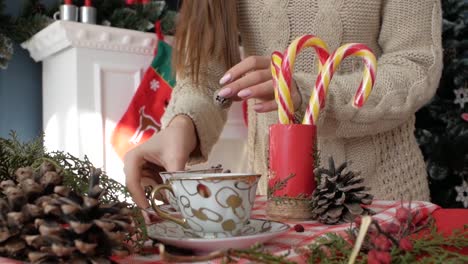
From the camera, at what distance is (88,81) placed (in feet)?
6.59

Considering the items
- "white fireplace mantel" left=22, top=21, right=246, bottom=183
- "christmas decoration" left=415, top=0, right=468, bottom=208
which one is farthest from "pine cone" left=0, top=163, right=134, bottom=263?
"white fireplace mantel" left=22, top=21, right=246, bottom=183

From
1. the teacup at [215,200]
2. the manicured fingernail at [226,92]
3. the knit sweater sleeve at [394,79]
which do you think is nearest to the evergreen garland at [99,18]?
the knit sweater sleeve at [394,79]

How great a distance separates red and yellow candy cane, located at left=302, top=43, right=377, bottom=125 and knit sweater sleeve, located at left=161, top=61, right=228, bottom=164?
0.29 m

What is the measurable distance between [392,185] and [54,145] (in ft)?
4.58

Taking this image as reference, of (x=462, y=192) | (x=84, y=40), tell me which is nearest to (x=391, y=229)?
(x=462, y=192)

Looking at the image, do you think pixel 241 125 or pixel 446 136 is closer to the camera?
pixel 446 136

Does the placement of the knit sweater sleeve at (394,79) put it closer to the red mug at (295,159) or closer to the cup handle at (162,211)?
the red mug at (295,159)

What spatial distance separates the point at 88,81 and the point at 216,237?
164 centimetres

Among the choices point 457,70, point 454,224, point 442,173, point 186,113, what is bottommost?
point 442,173

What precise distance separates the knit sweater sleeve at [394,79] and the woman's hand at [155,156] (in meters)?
0.22

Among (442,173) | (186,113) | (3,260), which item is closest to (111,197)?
(3,260)

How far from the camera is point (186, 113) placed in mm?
989

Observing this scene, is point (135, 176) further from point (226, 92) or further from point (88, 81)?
point (88, 81)

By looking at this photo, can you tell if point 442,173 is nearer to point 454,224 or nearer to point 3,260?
point 454,224
